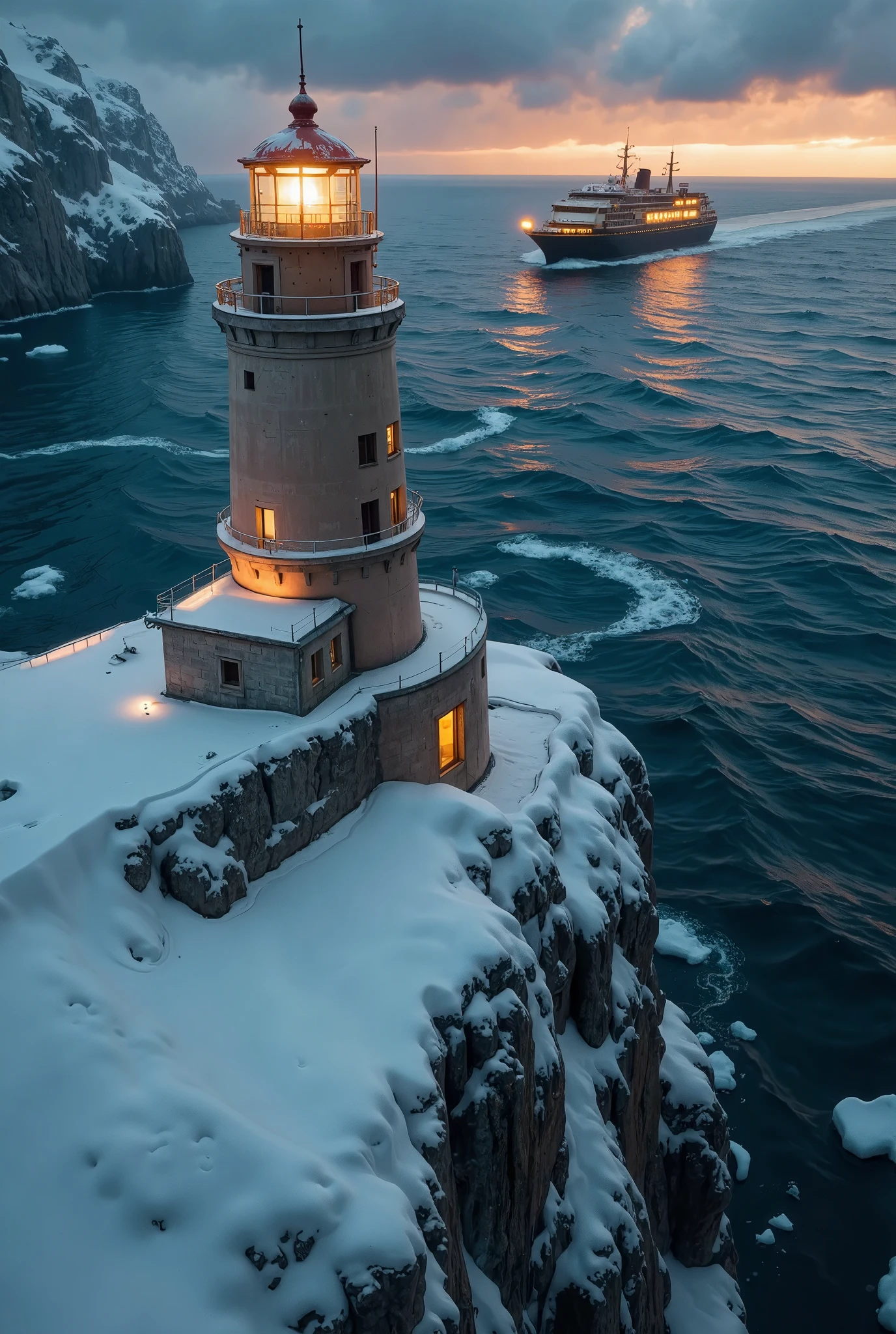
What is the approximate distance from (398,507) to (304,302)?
23.9 feet

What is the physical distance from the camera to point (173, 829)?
26562mm

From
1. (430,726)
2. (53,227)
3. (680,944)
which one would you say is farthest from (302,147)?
(53,227)

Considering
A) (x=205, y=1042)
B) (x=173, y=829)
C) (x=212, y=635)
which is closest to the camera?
(x=205, y=1042)

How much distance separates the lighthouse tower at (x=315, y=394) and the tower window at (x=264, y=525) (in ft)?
0.12

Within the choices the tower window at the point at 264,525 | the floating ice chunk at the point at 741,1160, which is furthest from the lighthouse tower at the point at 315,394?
the floating ice chunk at the point at 741,1160

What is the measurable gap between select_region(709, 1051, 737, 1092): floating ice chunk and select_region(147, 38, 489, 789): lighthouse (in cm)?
1656

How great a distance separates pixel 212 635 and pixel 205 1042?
12122 millimetres

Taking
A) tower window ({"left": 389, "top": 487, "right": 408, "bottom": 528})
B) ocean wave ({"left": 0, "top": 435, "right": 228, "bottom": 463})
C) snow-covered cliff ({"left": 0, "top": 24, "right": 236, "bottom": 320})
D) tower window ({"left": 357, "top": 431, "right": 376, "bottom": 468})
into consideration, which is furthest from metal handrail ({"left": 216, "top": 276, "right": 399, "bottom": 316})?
snow-covered cliff ({"left": 0, "top": 24, "right": 236, "bottom": 320})

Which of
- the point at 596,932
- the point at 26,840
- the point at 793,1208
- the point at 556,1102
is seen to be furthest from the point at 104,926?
the point at 793,1208

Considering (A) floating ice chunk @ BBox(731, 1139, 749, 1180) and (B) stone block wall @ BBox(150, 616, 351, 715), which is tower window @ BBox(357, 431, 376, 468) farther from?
(A) floating ice chunk @ BBox(731, 1139, 749, 1180)

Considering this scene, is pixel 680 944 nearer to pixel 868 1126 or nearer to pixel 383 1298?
pixel 868 1126

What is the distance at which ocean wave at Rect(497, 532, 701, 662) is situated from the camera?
66.4m

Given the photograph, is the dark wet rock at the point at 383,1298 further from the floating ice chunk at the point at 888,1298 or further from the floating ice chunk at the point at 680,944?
the floating ice chunk at the point at 680,944

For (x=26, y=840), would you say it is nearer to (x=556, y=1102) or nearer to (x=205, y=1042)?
(x=205, y=1042)
